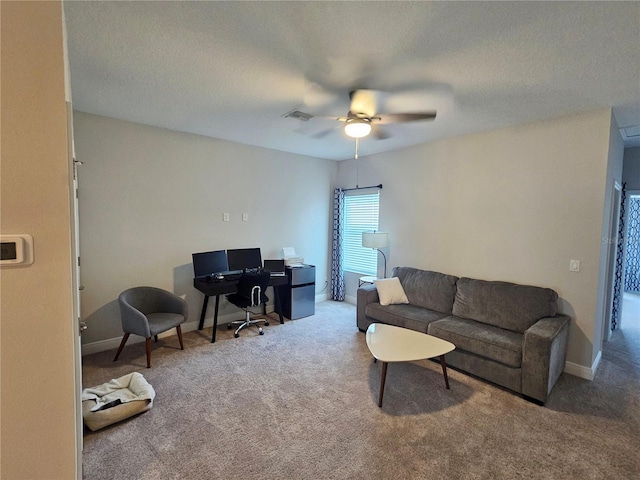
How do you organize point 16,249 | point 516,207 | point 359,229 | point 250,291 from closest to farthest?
point 16,249 < point 516,207 < point 250,291 < point 359,229

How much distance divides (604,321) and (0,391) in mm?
5429

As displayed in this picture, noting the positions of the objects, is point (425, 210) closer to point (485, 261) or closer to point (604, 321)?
point (485, 261)

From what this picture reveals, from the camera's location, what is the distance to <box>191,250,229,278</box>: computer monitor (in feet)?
13.1

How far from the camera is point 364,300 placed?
4.17 m

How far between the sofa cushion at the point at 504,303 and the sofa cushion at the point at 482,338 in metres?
0.11

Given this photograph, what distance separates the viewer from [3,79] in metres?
1.08

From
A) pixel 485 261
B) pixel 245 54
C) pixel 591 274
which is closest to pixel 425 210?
pixel 485 261

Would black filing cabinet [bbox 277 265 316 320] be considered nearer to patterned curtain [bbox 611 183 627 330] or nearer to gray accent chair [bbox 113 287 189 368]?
gray accent chair [bbox 113 287 189 368]

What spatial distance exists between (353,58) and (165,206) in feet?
9.64

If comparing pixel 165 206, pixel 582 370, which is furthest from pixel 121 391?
pixel 582 370

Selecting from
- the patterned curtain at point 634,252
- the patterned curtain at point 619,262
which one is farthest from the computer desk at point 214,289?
the patterned curtain at point 634,252

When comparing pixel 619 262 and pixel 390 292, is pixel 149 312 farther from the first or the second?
pixel 619 262

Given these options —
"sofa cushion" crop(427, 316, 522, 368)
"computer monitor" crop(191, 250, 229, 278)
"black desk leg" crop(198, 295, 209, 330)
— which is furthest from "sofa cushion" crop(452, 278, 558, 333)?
"black desk leg" crop(198, 295, 209, 330)

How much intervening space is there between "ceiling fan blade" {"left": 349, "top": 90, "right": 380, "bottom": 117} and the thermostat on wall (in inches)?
90.3
